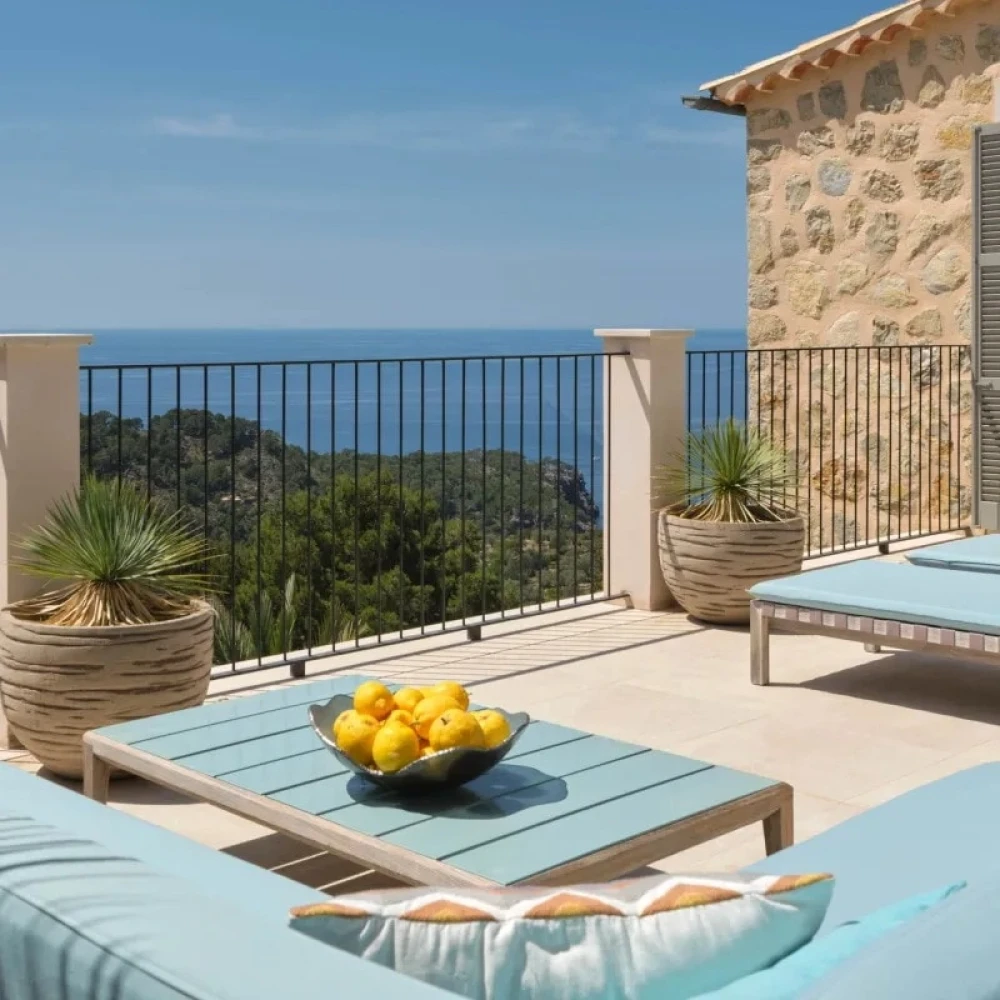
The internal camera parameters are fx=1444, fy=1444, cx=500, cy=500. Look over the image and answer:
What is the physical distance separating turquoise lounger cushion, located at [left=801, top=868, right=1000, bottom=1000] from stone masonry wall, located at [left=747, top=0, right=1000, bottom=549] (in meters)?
6.91

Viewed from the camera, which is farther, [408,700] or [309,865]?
[309,865]

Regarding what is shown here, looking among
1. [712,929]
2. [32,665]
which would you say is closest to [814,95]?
[32,665]

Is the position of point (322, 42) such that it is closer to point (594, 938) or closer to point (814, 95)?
point (814, 95)

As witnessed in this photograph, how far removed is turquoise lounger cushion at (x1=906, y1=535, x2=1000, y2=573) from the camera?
5.14 m

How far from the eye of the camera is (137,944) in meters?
1.31

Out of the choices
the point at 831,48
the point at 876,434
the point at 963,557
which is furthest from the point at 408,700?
the point at 831,48

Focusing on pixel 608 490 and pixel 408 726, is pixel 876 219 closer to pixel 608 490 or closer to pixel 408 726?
pixel 608 490

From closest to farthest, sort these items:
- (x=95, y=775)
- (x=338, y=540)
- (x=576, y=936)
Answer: (x=576, y=936) → (x=95, y=775) → (x=338, y=540)

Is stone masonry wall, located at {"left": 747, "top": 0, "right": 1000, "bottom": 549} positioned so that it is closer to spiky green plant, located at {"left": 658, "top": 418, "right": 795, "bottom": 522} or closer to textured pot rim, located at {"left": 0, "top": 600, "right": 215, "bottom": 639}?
spiky green plant, located at {"left": 658, "top": 418, "right": 795, "bottom": 522}

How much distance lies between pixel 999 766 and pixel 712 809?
554mm

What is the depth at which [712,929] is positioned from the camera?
1349 millimetres

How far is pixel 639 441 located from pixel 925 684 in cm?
179

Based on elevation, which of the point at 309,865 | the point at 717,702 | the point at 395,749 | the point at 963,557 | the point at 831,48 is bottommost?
the point at 309,865

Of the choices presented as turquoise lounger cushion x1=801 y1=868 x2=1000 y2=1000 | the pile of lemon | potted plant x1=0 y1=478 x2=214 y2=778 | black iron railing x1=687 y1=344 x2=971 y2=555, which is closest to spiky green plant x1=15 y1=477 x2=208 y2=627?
potted plant x1=0 y1=478 x2=214 y2=778
